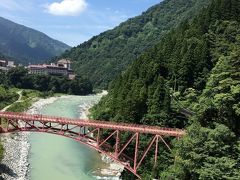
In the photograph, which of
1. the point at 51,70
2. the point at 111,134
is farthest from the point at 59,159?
the point at 51,70

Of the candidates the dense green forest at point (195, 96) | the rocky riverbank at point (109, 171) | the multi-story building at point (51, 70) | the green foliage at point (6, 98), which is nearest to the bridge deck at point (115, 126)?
the dense green forest at point (195, 96)

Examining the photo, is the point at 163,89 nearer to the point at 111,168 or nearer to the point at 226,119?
the point at 111,168

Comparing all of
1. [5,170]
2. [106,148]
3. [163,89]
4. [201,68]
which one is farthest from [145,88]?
[5,170]

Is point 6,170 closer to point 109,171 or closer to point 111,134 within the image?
point 109,171

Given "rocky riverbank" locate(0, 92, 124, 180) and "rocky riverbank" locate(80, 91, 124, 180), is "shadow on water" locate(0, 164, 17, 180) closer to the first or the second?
"rocky riverbank" locate(0, 92, 124, 180)

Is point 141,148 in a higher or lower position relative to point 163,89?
lower
